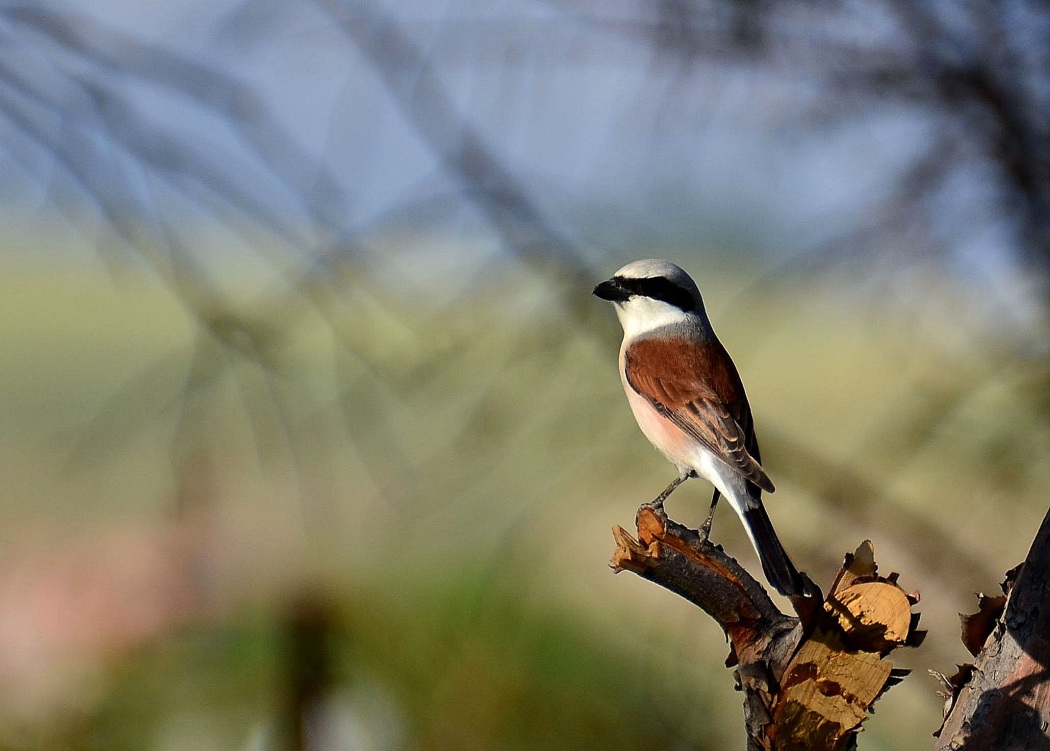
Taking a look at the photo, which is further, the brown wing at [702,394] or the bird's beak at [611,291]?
the bird's beak at [611,291]

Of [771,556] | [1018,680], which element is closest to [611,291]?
[771,556]

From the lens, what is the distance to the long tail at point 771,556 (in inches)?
67.8

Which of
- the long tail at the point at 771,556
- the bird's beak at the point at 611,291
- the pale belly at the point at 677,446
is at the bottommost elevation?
the long tail at the point at 771,556

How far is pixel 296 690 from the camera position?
10.9 ft

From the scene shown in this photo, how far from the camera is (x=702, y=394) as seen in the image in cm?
245

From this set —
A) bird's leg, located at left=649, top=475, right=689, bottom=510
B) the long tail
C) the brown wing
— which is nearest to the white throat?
the brown wing

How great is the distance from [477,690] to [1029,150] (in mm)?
2816

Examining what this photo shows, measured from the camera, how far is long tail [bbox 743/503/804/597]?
1.72 metres

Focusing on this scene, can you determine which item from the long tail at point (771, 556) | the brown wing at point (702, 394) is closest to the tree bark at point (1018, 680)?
the long tail at point (771, 556)

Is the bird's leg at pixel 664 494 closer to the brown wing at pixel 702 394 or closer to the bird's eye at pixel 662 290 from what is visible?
the brown wing at pixel 702 394

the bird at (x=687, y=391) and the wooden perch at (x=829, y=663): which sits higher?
the bird at (x=687, y=391)

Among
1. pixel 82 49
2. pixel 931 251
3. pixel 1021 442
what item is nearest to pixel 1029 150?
pixel 931 251

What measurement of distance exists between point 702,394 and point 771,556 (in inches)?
25.3

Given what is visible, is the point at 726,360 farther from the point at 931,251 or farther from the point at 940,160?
the point at 940,160
